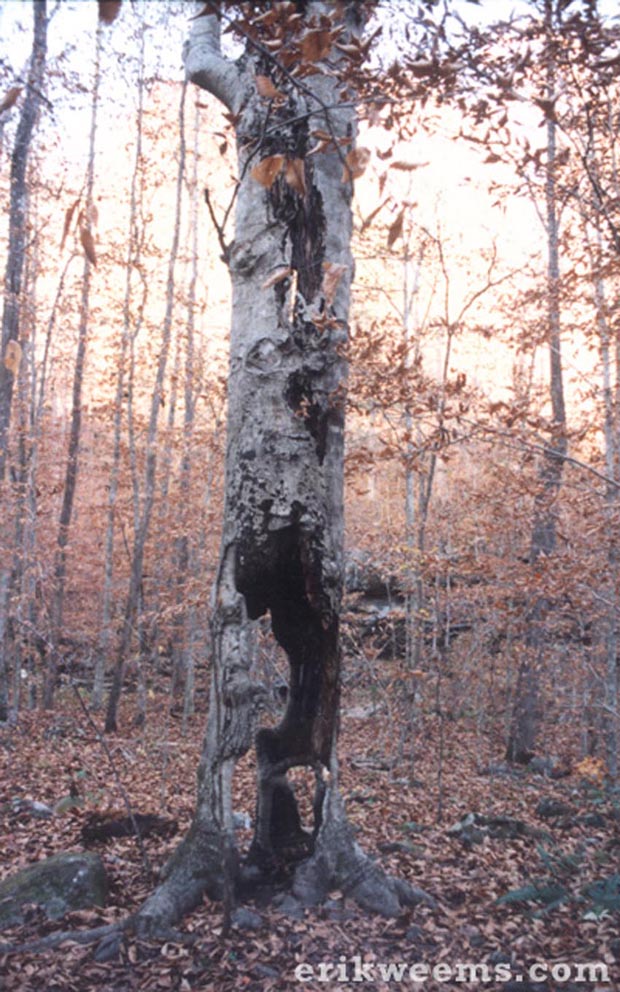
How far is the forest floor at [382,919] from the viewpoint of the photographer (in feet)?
9.62

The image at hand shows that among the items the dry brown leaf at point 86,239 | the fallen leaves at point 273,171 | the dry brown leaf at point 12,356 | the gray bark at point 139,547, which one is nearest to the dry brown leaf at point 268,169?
the fallen leaves at point 273,171

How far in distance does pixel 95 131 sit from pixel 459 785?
14.9 m

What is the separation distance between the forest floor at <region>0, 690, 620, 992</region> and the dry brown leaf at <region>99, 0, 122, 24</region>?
3.47 m

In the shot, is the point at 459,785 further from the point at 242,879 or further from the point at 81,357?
the point at 81,357

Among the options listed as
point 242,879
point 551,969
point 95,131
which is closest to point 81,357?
point 95,131

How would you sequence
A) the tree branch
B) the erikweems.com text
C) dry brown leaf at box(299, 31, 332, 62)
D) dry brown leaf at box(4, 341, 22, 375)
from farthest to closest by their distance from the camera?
the tree branch → the erikweems.com text → dry brown leaf at box(4, 341, 22, 375) → dry brown leaf at box(299, 31, 332, 62)

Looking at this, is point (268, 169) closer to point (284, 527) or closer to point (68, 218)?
point (68, 218)

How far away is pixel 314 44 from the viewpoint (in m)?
1.59

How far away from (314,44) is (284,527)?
217 centimetres

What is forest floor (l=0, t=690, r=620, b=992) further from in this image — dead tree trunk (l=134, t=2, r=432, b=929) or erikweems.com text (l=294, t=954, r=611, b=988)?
dead tree trunk (l=134, t=2, r=432, b=929)

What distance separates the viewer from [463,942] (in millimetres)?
3264

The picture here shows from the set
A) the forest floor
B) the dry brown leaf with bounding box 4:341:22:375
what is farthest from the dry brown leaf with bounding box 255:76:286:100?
the forest floor

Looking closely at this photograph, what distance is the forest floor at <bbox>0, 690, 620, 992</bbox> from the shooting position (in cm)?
293

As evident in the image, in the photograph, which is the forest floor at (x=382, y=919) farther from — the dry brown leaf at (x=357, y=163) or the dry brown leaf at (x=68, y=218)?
the dry brown leaf at (x=357, y=163)
